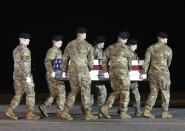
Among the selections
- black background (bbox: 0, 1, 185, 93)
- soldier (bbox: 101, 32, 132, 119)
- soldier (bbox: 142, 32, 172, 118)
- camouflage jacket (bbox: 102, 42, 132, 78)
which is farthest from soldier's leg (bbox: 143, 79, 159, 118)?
Result: black background (bbox: 0, 1, 185, 93)

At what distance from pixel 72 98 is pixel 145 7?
34409 millimetres

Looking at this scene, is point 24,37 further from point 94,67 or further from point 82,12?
point 82,12

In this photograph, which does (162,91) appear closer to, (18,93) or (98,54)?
(98,54)

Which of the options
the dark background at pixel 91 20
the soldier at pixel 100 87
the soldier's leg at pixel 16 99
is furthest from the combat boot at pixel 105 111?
the dark background at pixel 91 20

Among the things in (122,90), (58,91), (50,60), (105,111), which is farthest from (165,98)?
(50,60)

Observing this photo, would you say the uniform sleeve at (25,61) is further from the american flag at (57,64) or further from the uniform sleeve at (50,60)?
the american flag at (57,64)

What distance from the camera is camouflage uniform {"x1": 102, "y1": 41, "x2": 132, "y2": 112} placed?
14.1m

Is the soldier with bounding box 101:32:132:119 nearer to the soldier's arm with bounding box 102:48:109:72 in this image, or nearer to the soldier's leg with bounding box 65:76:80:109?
the soldier's arm with bounding box 102:48:109:72

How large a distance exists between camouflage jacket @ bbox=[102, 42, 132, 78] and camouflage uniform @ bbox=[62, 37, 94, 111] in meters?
0.60

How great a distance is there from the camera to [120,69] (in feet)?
46.3

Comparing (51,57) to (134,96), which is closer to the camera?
(51,57)

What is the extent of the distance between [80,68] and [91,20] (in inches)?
1323

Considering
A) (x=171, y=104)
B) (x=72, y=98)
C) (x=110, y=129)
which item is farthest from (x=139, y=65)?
(x=171, y=104)

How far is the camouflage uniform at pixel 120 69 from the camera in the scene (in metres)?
14.1
